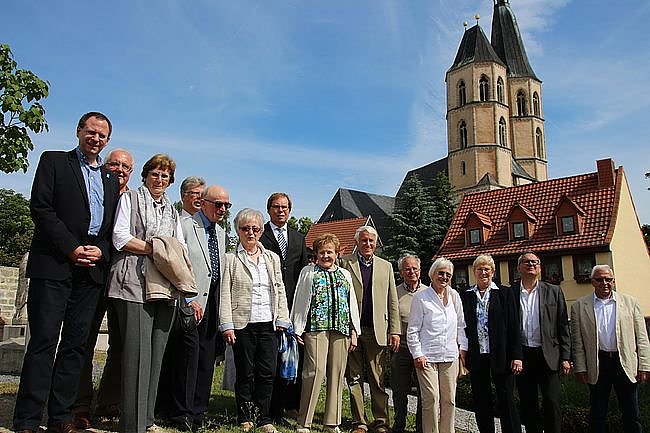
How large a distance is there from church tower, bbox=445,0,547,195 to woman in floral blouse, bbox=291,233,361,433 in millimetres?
53808

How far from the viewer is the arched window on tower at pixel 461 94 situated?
64312 millimetres

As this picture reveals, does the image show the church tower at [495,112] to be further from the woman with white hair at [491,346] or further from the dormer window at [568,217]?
the woman with white hair at [491,346]

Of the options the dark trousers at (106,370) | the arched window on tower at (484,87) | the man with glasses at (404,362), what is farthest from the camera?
the arched window on tower at (484,87)

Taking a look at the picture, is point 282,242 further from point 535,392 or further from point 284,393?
point 535,392

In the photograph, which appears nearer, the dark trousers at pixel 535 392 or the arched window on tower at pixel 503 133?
the dark trousers at pixel 535 392

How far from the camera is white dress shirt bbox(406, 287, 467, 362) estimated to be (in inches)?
252

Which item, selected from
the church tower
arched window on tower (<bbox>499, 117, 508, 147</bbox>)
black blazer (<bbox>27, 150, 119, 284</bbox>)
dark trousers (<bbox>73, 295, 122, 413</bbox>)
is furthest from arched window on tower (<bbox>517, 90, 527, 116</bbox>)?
black blazer (<bbox>27, 150, 119, 284</bbox>)

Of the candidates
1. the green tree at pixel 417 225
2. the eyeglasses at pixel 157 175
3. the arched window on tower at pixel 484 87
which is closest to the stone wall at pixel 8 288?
the eyeglasses at pixel 157 175

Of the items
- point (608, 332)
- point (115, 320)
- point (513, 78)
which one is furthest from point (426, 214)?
point (115, 320)

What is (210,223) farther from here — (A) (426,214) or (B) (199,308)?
(A) (426,214)

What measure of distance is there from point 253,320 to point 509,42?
68987mm

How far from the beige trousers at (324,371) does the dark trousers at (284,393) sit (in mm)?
376

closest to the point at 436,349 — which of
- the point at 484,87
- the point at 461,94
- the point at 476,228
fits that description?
the point at 476,228

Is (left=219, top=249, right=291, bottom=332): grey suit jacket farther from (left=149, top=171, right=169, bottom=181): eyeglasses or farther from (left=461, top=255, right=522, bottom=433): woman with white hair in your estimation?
(left=461, top=255, right=522, bottom=433): woman with white hair
